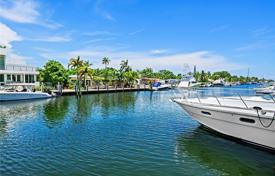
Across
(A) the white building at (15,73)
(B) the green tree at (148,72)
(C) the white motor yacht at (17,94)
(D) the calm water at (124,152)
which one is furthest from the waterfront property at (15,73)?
(B) the green tree at (148,72)

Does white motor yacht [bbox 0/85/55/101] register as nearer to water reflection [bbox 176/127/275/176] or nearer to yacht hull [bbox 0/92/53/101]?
yacht hull [bbox 0/92/53/101]

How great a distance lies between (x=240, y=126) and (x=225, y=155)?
7.00ft

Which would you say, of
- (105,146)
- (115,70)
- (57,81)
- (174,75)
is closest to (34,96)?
(57,81)

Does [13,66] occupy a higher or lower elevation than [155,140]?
higher

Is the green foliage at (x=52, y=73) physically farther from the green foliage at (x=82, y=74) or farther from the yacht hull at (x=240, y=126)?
the yacht hull at (x=240, y=126)

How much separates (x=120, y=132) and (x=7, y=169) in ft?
29.4

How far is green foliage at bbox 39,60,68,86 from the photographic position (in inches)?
2594

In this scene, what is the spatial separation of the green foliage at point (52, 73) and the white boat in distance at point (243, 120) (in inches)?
2014

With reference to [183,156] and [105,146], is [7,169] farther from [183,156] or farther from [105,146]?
[183,156]

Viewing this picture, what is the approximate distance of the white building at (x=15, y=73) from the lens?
56031mm

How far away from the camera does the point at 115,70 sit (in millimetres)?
96750

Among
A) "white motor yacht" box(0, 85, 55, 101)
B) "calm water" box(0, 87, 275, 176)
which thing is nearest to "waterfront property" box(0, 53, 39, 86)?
"white motor yacht" box(0, 85, 55, 101)

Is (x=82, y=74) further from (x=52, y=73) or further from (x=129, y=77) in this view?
(x=129, y=77)

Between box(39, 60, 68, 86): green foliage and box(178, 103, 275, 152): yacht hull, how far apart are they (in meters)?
51.7
